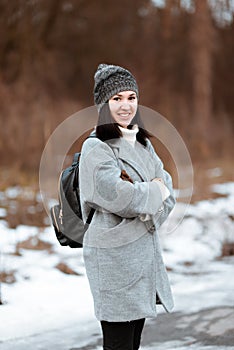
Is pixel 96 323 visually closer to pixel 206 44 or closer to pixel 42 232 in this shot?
pixel 42 232

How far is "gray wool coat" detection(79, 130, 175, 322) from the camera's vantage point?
97.0 inches

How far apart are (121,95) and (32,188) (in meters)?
5.96

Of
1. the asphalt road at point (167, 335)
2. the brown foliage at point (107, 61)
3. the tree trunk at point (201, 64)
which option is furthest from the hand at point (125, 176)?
the tree trunk at point (201, 64)

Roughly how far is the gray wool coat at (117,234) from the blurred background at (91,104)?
1498 millimetres

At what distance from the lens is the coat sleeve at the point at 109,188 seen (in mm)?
2443

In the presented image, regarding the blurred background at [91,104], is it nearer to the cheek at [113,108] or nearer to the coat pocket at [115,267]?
the coat pocket at [115,267]

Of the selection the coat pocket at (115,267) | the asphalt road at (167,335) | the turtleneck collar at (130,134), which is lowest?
the asphalt road at (167,335)

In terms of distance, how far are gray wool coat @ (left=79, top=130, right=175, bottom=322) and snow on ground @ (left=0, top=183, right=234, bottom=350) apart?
48.0 inches

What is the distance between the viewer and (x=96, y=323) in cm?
408

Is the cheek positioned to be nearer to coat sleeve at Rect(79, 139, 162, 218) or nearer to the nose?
the nose

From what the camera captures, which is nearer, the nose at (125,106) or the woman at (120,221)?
the woman at (120,221)

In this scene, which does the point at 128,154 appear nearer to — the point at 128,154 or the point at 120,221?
the point at 128,154

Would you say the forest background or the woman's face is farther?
the forest background

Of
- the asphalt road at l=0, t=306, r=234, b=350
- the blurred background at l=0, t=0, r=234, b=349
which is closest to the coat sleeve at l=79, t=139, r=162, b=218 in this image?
the asphalt road at l=0, t=306, r=234, b=350
